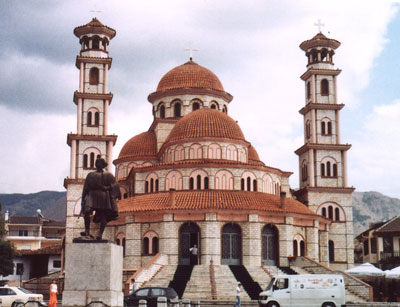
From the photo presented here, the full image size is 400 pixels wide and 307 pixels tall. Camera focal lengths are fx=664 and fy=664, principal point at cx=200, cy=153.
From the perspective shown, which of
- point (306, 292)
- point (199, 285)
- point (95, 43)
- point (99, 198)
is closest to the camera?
point (99, 198)

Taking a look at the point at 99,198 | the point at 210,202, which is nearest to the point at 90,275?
the point at 99,198

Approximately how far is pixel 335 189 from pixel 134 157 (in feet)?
66.4

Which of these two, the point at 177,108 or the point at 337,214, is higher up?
the point at 177,108

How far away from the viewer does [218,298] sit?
137 feet

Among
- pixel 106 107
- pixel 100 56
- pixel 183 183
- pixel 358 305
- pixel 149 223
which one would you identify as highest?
pixel 100 56

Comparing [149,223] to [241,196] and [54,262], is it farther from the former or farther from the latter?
[54,262]

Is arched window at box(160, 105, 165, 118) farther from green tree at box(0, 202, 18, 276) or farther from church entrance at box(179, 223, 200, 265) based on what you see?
church entrance at box(179, 223, 200, 265)

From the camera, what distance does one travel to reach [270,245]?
5188 cm

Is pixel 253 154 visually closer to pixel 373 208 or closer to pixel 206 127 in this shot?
pixel 206 127

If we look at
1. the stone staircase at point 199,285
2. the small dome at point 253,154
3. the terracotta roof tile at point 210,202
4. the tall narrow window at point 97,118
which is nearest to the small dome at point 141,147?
the tall narrow window at point 97,118

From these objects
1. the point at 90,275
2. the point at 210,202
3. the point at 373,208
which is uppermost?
the point at 373,208

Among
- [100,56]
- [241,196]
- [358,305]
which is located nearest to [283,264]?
[241,196]

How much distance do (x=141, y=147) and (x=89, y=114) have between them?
23.0ft

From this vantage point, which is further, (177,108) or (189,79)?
(189,79)
